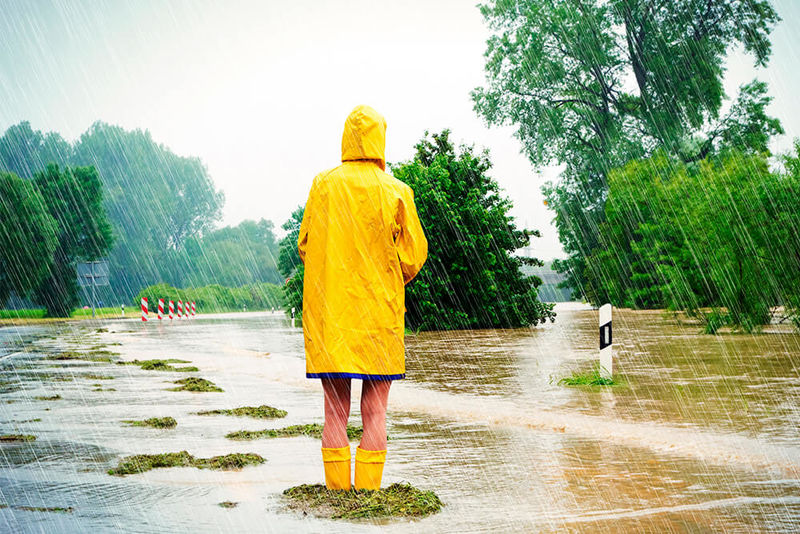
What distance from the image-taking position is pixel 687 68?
1570 inches

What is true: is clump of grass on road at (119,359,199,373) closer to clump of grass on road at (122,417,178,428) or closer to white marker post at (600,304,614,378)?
clump of grass on road at (122,417,178,428)

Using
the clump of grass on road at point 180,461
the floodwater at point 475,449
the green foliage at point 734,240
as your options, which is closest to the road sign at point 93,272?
the green foliage at point 734,240

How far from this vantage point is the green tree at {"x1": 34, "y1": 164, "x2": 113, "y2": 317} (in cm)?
5184

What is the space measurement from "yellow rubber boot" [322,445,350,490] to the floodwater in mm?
311

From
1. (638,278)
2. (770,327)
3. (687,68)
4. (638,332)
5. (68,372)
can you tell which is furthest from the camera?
(687,68)

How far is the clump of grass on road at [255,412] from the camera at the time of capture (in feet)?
25.8

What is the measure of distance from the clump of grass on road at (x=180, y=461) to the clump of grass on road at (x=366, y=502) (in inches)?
40.7

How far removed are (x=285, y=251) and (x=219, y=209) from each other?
66.3m

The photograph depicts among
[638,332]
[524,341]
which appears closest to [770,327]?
[638,332]

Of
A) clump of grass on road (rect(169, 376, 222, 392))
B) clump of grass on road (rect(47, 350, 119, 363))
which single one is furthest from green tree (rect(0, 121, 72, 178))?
clump of grass on road (rect(169, 376, 222, 392))

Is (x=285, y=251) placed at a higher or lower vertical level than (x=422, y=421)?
higher

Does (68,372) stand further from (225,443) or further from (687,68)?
(687,68)

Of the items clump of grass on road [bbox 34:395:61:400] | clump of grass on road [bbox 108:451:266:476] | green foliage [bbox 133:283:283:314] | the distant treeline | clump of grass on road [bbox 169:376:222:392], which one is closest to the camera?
clump of grass on road [bbox 108:451:266:476]

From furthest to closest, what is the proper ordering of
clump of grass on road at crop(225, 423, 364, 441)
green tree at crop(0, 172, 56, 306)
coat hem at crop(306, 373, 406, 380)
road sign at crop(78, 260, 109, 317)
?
road sign at crop(78, 260, 109, 317) < green tree at crop(0, 172, 56, 306) < clump of grass on road at crop(225, 423, 364, 441) < coat hem at crop(306, 373, 406, 380)
